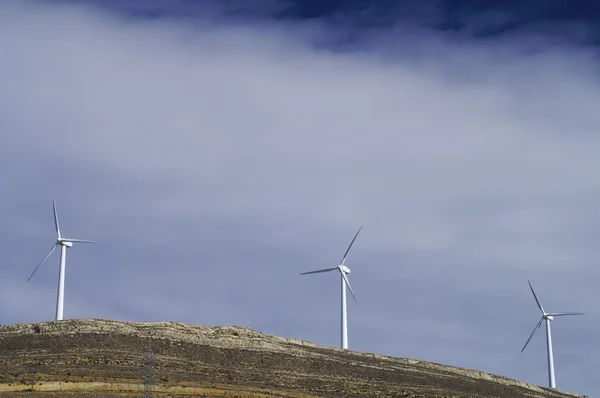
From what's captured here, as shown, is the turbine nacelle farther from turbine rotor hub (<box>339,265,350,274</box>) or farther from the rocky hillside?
the rocky hillside

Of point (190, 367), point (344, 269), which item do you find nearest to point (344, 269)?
point (344, 269)

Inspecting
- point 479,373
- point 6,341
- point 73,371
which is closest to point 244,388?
point 73,371

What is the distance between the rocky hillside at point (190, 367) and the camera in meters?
64.8

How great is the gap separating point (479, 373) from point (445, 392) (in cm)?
1624

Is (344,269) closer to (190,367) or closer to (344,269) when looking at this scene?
(344,269)

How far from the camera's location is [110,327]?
250 feet

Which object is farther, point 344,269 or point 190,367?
point 344,269

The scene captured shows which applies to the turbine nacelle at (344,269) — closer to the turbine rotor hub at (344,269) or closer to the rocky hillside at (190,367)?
the turbine rotor hub at (344,269)

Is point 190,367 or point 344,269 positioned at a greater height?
point 344,269

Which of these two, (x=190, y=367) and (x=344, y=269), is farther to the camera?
(x=344, y=269)

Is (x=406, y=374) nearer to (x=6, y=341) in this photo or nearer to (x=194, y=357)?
(x=194, y=357)

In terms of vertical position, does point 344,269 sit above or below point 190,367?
above

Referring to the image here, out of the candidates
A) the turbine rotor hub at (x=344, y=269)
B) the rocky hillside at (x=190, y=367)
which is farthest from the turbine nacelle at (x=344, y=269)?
the rocky hillside at (x=190, y=367)

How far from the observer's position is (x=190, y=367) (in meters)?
71.2
